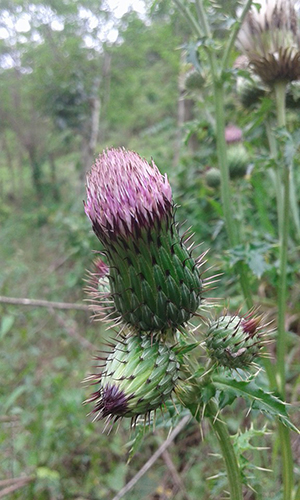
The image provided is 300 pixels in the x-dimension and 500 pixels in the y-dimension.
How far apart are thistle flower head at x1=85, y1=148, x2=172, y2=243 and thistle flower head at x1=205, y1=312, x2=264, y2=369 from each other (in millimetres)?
445

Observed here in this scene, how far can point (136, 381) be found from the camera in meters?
1.23

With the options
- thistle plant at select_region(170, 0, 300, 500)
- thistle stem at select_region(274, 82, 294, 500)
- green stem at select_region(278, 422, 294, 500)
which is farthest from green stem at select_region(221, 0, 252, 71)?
green stem at select_region(278, 422, 294, 500)

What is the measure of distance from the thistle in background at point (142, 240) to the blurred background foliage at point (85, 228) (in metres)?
0.18

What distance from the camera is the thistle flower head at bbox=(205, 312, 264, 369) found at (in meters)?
1.37

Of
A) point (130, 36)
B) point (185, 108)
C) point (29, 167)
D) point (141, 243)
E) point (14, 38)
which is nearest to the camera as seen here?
point (141, 243)

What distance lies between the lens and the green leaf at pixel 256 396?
1320 millimetres

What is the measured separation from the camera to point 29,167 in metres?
18.3

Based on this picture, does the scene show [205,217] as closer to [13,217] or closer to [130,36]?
[130,36]

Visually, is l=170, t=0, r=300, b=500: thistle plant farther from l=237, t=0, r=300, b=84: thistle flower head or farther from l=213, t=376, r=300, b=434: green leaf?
l=213, t=376, r=300, b=434: green leaf

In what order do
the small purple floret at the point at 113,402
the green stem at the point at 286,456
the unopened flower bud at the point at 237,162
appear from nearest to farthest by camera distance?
the small purple floret at the point at 113,402 < the green stem at the point at 286,456 < the unopened flower bud at the point at 237,162

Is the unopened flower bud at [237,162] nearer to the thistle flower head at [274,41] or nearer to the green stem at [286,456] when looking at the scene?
the thistle flower head at [274,41]

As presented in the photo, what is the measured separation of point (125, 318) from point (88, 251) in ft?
8.77

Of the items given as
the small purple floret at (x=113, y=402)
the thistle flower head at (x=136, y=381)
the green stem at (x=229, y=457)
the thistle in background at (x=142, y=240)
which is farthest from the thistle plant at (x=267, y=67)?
the small purple floret at (x=113, y=402)

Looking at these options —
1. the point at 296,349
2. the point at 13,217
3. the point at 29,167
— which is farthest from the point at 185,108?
the point at 29,167
